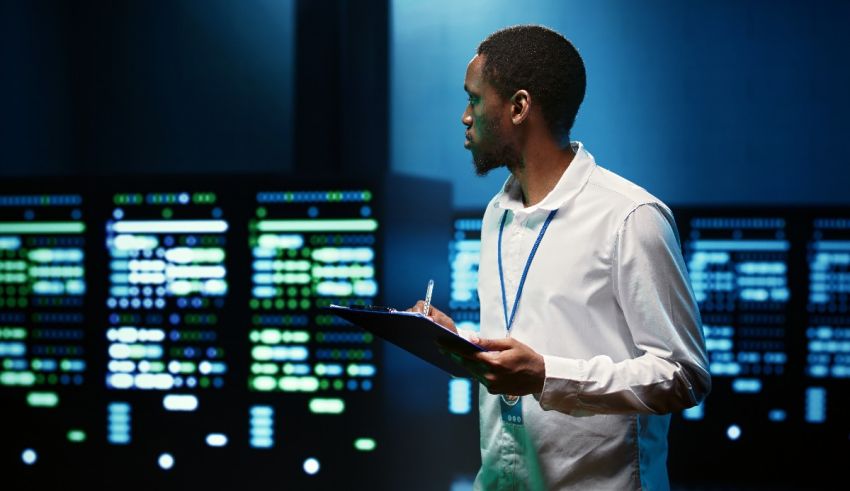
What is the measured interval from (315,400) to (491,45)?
4.72ft

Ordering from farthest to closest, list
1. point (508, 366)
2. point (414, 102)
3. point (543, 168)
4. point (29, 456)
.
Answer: point (414, 102) → point (29, 456) → point (543, 168) → point (508, 366)

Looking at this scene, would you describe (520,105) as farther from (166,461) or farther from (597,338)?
(166,461)

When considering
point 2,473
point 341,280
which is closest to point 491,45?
point 341,280

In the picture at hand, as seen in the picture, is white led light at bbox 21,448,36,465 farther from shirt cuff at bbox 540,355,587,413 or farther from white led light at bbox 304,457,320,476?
shirt cuff at bbox 540,355,587,413

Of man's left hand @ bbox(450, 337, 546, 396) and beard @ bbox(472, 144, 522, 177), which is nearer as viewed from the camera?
man's left hand @ bbox(450, 337, 546, 396)

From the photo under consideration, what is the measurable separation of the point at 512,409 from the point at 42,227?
1879 mm

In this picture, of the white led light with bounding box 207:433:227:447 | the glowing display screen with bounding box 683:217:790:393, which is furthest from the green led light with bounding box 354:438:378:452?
the glowing display screen with bounding box 683:217:790:393

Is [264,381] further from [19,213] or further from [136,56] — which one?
[136,56]

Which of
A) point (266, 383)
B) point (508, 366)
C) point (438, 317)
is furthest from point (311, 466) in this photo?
point (508, 366)

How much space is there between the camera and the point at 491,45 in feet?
4.00

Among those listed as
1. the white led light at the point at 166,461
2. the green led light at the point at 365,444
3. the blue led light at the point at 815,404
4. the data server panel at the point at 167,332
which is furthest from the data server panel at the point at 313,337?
the blue led light at the point at 815,404

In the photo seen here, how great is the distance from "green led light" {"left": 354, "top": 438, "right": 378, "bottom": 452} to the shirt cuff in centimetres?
139

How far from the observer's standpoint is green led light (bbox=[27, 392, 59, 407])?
244 cm

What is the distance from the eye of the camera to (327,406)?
2.35 meters
